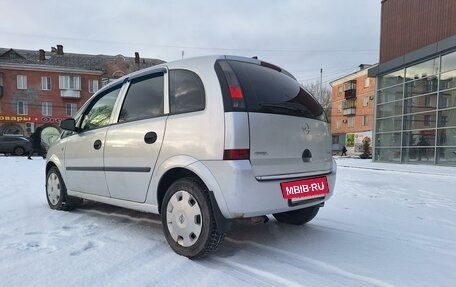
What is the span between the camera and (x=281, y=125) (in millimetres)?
3137

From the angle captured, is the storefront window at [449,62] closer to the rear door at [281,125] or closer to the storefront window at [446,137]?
the storefront window at [446,137]

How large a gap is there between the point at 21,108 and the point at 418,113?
40072mm

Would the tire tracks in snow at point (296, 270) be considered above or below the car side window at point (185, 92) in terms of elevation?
below

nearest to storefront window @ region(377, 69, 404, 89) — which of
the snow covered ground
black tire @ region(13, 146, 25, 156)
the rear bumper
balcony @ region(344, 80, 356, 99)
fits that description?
the snow covered ground

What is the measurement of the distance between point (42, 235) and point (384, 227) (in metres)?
3.75

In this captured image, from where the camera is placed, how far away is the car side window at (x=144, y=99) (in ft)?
11.7

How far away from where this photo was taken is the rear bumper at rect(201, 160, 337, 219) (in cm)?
280

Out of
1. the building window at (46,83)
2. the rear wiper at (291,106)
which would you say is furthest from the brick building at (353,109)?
the rear wiper at (291,106)

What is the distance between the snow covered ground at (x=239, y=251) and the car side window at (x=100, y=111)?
45.5 inches

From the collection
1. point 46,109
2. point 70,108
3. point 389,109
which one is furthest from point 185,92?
point 70,108

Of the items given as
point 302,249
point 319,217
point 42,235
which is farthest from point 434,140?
point 42,235

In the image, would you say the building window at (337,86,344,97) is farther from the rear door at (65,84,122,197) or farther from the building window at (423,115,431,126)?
the rear door at (65,84,122,197)

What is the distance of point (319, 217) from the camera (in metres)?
4.71

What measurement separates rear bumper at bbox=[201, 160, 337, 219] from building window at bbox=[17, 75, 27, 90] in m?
45.1
